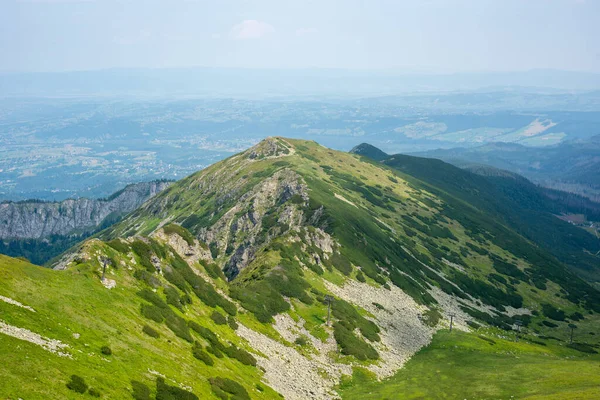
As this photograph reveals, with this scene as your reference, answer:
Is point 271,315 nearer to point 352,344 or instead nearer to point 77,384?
point 352,344

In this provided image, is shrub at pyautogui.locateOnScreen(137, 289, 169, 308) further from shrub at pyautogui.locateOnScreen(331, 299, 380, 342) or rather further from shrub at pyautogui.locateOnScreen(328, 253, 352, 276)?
shrub at pyautogui.locateOnScreen(328, 253, 352, 276)

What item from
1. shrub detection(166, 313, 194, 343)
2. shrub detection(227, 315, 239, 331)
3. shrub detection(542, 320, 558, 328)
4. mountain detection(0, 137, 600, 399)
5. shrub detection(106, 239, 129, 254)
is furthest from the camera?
shrub detection(542, 320, 558, 328)

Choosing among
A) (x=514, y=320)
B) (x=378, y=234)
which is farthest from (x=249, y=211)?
(x=514, y=320)

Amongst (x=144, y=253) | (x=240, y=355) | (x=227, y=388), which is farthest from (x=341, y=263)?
(x=227, y=388)

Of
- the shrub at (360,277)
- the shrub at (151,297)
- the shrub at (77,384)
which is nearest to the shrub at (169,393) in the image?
the shrub at (77,384)

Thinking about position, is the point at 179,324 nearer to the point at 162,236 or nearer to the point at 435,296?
the point at 162,236

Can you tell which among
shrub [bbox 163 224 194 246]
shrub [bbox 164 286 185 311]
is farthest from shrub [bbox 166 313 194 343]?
shrub [bbox 163 224 194 246]
